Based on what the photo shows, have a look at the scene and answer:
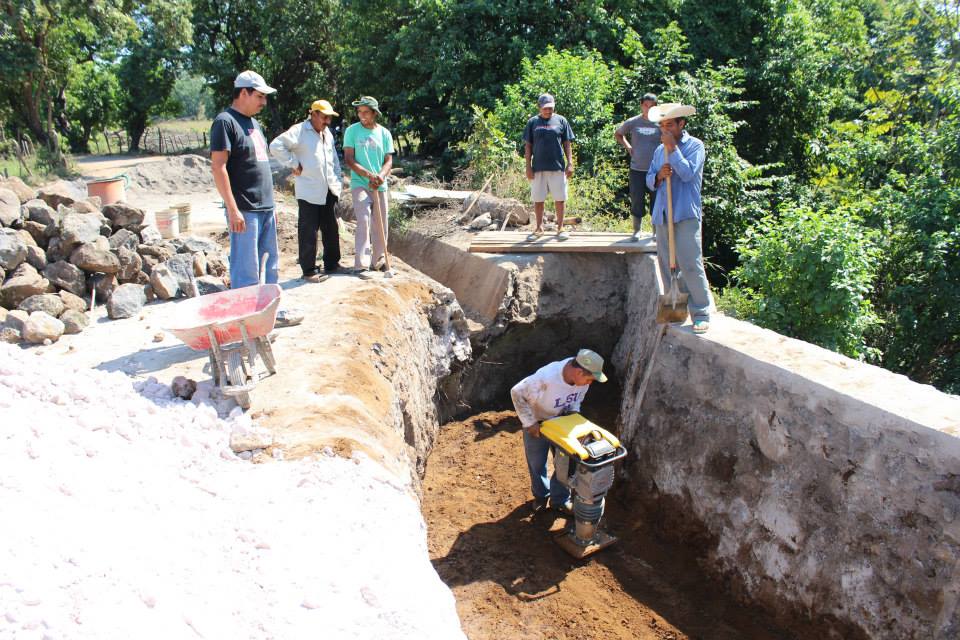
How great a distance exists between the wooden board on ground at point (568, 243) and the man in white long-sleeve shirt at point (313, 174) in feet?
6.45

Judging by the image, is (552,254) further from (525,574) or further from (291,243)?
(525,574)

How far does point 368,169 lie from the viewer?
609 centimetres

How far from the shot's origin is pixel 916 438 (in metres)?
3.79

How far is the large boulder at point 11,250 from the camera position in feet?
16.4

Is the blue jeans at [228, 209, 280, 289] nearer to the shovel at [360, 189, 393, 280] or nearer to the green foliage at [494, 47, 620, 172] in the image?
the shovel at [360, 189, 393, 280]

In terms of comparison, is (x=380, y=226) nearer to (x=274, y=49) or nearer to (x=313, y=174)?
(x=313, y=174)

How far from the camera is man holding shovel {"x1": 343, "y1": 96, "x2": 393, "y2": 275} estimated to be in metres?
6.04

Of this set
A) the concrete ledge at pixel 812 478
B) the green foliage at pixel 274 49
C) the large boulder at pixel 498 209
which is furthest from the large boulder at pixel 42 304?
the green foliage at pixel 274 49

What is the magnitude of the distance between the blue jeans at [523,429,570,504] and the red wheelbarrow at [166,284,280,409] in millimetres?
2154

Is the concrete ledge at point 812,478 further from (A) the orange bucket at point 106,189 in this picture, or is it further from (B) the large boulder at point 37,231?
(A) the orange bucket at point 106,189

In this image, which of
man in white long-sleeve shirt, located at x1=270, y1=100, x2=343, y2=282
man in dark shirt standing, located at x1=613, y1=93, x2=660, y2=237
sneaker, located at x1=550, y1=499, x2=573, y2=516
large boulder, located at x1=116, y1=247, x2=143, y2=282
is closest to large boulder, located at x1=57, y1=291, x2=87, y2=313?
large boulder, located at x1=116, y1=247, x2=143, y2=282

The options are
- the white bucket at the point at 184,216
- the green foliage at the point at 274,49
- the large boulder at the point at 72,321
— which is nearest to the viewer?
the large boulder at the point at 72,321

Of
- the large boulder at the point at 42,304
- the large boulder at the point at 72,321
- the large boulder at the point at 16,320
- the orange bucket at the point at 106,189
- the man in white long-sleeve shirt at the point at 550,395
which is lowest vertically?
the man in white long-sleeve shirt at the point at 550,395

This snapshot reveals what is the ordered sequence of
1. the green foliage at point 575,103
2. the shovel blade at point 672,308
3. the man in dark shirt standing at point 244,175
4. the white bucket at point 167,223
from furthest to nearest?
the green foliage at point 575,103, the white bucket at point 167,223, the shovel blade at point 672,308, the man in dark shirt standing at point 244,175
